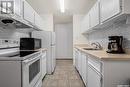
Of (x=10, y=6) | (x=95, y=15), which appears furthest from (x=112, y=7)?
(x=10, y=6)

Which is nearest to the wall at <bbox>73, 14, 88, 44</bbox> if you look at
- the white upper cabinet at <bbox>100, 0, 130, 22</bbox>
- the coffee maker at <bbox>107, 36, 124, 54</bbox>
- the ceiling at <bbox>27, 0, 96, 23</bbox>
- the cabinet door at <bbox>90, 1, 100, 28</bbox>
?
the ceiling at <bbox>27, 0, 96, 23</bbox>

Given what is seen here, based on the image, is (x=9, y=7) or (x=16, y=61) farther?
(x=9, y=7)

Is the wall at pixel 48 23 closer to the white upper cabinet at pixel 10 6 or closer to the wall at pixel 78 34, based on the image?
A: the wall at pixel 78 34

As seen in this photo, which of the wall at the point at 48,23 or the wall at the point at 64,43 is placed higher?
the wall at the point at 48,23

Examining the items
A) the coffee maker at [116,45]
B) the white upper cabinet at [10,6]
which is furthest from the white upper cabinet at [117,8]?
the white upper cabinet at [10,6]

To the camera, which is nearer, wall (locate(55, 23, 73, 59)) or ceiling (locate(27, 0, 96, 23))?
ceiling (locate(27, 0, 96, 23))

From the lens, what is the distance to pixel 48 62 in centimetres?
463

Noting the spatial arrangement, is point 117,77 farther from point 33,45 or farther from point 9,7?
point 33,45

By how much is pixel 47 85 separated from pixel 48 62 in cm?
122

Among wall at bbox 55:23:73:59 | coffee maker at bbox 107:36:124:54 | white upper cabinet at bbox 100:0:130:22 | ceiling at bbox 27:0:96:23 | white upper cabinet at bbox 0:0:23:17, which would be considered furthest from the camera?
wall at bbox 55:23:73:59

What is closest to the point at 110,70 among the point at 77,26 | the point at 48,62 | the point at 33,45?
the point at 33,45

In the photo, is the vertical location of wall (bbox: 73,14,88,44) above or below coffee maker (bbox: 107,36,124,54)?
above

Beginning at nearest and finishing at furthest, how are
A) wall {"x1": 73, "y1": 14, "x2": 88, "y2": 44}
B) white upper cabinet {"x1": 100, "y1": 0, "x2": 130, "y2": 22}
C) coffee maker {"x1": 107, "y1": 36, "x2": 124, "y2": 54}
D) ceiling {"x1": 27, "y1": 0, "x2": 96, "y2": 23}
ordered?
white upper cabinet {"x1": 100, "y1": 0, "x2": 130, "y2": 22} → coffee maker {"x1": 107, "y1": 36, "x2": 124, "y2": 54} → ceiling {"x1": 27, "y1": 0, "x2": 96, "y2": 23} → wall {"x1": 73, "y1": 14, "x2": 88, "y2": 44}

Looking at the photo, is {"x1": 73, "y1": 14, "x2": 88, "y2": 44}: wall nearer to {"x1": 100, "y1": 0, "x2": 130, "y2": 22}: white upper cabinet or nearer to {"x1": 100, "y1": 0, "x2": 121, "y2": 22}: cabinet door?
{"x1": 100, "y1": 0, "x2": 121, "y2": 22}: cabinet door
